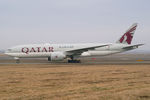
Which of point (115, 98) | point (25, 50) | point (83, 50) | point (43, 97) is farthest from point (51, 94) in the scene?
point (25, 50)

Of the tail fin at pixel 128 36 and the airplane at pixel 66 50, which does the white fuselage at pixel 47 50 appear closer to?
the airplane at pixel 66 50

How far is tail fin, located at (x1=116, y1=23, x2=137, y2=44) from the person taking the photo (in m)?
34.7

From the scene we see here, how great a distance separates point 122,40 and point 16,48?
2037 centimetres

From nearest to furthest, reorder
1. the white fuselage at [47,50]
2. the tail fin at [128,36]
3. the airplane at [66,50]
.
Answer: the airplane at [66,50]
the white fuselage at [47,50]
the tail fin at [128,36]

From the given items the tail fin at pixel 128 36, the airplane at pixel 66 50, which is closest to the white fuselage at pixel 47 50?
the airplane at pixel 66 50

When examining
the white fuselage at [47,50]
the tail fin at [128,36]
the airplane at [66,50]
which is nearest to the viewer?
the airplane at [66,50]

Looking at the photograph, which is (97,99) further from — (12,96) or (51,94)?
(12,96)

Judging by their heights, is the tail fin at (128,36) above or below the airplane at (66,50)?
above

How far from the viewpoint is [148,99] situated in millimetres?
7484

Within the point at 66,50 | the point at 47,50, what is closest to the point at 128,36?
the point at 66,50

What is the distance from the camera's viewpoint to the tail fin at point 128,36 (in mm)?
34744

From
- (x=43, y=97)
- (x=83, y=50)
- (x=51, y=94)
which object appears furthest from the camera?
(x=83, y=50)

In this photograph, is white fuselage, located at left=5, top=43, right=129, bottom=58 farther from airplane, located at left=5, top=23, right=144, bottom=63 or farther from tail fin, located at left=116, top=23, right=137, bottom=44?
tail fin, located at left=116, top=23, right=137, bottom=44

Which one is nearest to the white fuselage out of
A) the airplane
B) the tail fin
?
the airplane
